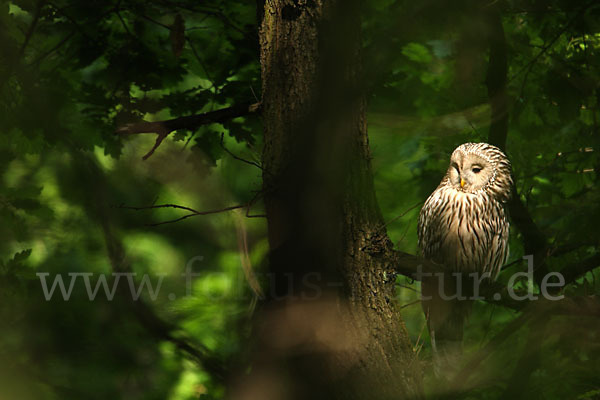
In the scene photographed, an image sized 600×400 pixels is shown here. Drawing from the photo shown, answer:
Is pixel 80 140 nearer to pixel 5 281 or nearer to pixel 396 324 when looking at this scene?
pixel 5 281

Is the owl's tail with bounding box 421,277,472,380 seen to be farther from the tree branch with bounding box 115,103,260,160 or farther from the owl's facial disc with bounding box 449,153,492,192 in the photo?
the tree branch with bounding box 115,103,260,160

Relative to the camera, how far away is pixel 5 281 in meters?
2.97

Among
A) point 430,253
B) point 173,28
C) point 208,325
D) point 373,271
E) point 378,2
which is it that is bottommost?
point 208,325

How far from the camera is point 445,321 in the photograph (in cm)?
384

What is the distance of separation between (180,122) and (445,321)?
2239mm

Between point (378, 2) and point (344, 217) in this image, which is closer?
point (344, 217)

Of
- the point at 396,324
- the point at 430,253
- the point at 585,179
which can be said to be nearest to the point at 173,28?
the point at 396,324

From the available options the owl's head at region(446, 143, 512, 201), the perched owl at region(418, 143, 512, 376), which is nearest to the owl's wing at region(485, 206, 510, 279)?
the perched owl at region(418, 143, 512, 376)

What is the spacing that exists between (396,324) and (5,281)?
1909 mm

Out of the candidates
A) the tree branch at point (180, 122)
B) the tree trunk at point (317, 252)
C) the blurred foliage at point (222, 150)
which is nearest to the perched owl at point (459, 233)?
the blurred foliage at point (222, 150)

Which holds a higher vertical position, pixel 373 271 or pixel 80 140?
pixel 80 140

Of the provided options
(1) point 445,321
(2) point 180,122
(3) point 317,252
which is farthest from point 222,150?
(1) point 445,321

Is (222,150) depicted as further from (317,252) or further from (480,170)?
(480,170)

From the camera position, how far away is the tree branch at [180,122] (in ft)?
7.99
